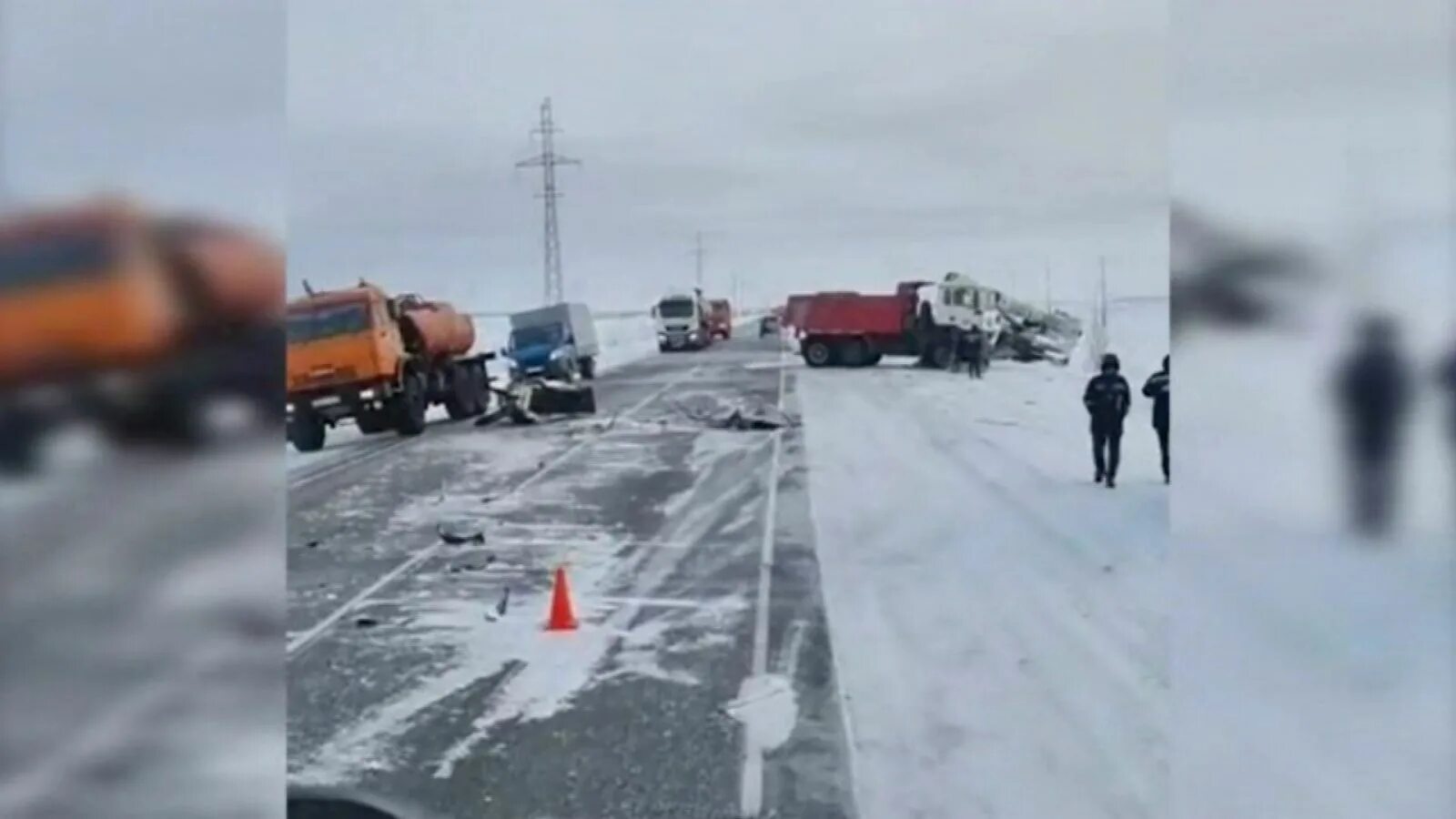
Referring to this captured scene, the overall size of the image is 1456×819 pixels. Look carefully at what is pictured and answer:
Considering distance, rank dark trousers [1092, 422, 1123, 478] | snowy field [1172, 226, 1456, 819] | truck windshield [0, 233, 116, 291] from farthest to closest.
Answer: dark trousers [1092, 422, 1123, 478]
truck windshield [0, 233, 116, 291]
snowy field [1172, 226, 1456, 819]

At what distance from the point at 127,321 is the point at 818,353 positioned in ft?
3.14

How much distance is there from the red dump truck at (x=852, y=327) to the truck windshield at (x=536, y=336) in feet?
1.18

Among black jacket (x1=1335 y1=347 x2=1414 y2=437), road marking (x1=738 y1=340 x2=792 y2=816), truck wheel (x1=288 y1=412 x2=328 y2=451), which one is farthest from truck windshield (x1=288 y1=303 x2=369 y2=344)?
black jacket (x1=1335 y1=347 x2=1414 y2=437)

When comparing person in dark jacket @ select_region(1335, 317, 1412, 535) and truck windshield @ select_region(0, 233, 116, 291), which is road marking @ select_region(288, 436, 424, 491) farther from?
person in dark jacket @ select_region(1335, 317, 1412, 535)

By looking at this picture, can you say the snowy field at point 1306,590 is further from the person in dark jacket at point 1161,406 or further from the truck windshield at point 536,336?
the truck windshield at point 536,336

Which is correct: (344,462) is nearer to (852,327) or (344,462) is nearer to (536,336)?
(536,336)

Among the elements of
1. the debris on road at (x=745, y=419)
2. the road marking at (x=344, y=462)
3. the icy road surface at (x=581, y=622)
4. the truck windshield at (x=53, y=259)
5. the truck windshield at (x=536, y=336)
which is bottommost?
the icy road surface at (x=581, y=622)

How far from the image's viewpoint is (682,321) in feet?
6.72

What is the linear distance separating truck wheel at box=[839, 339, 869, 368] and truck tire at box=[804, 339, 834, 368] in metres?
0.02

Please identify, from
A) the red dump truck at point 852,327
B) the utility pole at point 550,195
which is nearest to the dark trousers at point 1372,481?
the red dump truck at point 852,327

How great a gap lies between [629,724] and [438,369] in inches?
25.1

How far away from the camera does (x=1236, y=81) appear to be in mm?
1631

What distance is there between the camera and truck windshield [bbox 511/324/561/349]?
2.01 metres

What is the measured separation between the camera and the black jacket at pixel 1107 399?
177 centimetres
